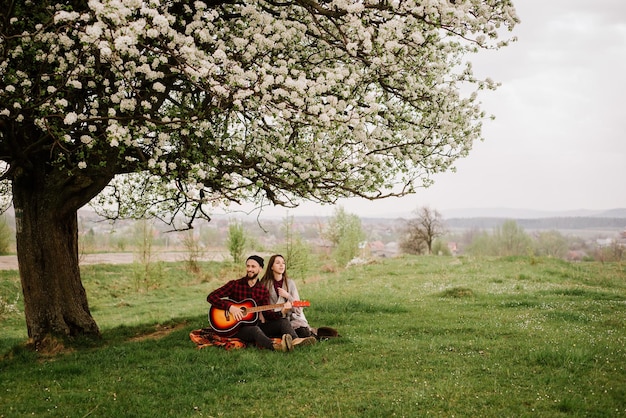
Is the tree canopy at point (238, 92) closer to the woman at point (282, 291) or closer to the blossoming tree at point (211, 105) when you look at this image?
the blossoming tree at point (211, 105)

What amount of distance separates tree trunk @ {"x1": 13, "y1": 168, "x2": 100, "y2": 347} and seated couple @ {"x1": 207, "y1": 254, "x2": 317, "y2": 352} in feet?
12.2

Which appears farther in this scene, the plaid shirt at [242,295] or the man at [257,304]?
the plaid shirt at [242,295]

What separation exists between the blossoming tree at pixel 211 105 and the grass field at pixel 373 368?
2852 mm

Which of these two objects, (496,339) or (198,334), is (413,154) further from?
(198,334)

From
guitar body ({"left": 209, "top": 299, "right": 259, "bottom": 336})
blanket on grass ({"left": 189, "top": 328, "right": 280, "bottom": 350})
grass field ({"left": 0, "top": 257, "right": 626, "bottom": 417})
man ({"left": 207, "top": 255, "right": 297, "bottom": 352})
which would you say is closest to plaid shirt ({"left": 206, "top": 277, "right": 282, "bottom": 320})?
man ({"left": 207, "top": 255, "right": 297, "bottom": 352})

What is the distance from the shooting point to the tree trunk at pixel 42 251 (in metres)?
11.8

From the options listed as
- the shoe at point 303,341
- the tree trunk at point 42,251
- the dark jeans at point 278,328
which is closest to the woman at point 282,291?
the dark jeans at point 278,328

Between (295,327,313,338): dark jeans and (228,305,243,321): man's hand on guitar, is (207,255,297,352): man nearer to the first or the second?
(228,305,243,321): man's hand on guitar

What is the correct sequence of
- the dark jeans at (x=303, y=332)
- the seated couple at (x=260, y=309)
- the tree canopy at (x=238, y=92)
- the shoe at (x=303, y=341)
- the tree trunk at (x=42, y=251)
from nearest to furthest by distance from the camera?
1. the tree canopy at (x=238, y=92)
2. the shoe at (x=303, y=341)
3. the seated couple at (x=260, y=309)
4. the dark jeans at (x=303, y=332)
5. the tree trunk at (x=42, y=251)

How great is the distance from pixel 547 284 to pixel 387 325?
1036 centimetres

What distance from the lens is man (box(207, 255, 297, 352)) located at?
35.7 feet

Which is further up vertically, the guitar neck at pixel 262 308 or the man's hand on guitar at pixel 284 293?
the man's hand on guitar at pixel 284 293

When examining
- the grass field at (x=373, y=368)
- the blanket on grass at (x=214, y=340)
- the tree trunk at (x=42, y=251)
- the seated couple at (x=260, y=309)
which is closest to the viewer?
the grass field at (x=373, y=368)

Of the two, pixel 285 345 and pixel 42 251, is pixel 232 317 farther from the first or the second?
pixel 42 251
